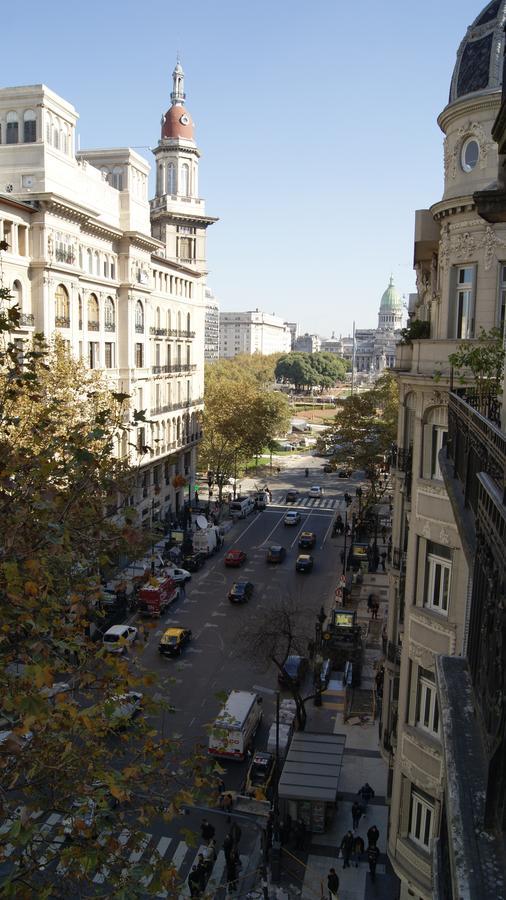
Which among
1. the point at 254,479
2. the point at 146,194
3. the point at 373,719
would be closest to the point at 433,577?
the point at 373,719

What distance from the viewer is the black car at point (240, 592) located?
41062 millimetres

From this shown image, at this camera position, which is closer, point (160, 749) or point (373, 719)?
point (160, 749)

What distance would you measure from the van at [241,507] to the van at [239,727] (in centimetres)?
Result: 3489

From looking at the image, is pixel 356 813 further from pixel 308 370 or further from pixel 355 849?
pixel 308 370

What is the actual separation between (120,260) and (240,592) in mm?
23994

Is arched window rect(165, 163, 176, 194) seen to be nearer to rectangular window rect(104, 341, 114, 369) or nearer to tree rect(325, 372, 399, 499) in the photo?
rectangular window rect(104, 341, 114, 369)

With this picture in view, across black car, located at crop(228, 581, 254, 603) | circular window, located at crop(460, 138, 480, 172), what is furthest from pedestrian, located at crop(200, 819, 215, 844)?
black car, located at crop(228, 581, 254, 603)

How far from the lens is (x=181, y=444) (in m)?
63.2

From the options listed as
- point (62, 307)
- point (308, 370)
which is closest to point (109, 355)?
point (62, 307)

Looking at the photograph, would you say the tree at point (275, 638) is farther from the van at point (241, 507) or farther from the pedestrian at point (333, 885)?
the van at point (241, 507)

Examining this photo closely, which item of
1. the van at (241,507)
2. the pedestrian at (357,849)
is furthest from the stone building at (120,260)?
the pedestrian at (357,849)

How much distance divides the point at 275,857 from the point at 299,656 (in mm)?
12495

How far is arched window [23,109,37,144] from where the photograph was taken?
39.0 metres

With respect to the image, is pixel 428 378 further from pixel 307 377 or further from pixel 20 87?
pixel 307 377
